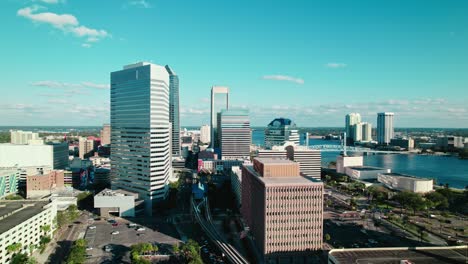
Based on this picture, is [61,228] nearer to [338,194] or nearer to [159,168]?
[159,168]

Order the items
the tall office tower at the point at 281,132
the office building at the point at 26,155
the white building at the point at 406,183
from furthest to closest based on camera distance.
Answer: the tall office tower at the point at 281,132, the office building at the point at 26,155, the white building at the point at 406,183

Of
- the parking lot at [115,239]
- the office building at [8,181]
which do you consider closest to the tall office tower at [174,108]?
the office building at [8,181]

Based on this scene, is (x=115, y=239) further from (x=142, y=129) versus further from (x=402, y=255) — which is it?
(x=402, y=255)

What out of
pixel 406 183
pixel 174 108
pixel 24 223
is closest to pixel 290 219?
pixel 24 223

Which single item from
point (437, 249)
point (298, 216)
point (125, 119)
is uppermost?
point (125, 119)

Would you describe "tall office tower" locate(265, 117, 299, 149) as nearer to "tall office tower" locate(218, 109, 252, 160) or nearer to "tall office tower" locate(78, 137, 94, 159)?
"tall office tower" locate(218, 109, 252, 160)

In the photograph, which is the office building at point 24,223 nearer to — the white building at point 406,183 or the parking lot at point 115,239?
the parking lot at point 115,239

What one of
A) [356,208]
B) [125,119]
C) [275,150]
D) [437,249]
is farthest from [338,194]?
[125,119]
